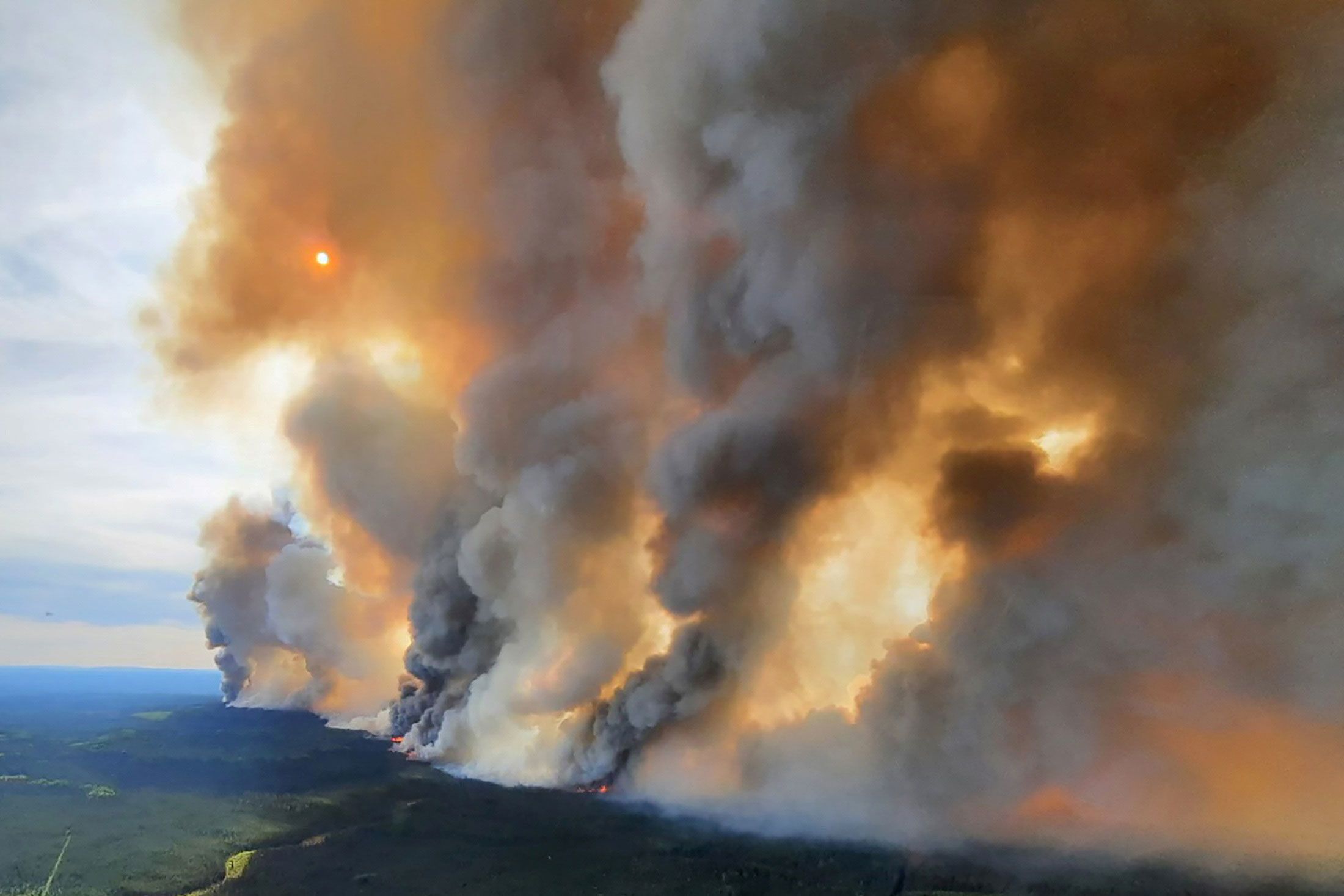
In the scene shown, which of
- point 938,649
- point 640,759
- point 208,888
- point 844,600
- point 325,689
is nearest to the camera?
point 208,888

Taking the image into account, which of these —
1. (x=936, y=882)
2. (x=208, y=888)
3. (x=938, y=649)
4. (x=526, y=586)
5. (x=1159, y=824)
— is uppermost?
(x=526, y=586)

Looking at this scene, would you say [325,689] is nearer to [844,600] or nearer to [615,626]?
[615,626]

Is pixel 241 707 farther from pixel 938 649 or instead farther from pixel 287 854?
pixel 938 649

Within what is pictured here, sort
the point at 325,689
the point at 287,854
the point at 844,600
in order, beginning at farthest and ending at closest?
the point at 325,689
the point at 844,600
the point at 287,854

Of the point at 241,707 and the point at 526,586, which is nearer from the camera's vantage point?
the point at 526,586

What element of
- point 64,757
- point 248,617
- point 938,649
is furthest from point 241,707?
point 938,649

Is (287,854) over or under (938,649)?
under
